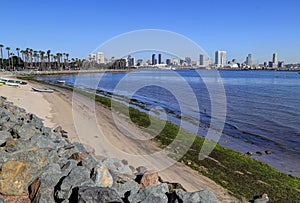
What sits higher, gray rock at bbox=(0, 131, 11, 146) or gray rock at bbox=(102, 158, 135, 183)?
gray rock at bbox=(0, 131, 11, 146)

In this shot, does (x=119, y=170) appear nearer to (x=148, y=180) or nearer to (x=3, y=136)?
(x=148, y=180)

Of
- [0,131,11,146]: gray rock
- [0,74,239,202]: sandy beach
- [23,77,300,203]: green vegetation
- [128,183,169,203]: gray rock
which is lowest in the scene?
[23,77,300,203]: green vegetation

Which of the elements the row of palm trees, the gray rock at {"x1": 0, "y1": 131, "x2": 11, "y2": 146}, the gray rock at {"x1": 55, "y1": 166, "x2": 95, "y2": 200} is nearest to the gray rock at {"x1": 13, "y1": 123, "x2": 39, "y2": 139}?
the gray rock at {"x1": 0, "y1": 131, "x2": 11, "y2": 146}

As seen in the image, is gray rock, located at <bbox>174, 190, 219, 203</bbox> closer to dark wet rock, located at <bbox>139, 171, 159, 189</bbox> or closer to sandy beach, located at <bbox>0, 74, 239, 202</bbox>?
dark wet rock, located at <bbox>139, 171, 159, 189</bbox>

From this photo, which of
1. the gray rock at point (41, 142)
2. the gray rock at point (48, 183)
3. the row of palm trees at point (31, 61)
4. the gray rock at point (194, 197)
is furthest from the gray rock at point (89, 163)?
the row of palm trees at point (31, 61)

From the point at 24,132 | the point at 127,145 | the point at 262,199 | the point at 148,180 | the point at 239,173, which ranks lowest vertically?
the point at 239,173

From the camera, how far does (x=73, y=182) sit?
18.2ft

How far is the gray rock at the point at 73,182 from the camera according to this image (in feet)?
17.6

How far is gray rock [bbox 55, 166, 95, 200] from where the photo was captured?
17.6 ft

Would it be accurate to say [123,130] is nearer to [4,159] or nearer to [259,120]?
[4,159]

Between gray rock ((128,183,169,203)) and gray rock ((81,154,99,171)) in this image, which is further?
gray rock ((81,154,99,171))

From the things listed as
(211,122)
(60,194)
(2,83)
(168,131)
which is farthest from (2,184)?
(2,83)

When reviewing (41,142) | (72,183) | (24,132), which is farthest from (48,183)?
(24,132)

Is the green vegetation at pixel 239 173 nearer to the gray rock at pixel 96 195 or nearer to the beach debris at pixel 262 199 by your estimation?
the beach debris at pixel 262 199
